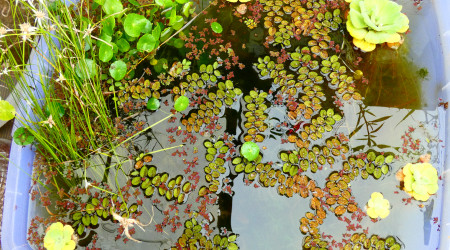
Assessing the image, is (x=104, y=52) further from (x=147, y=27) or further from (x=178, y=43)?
(x=178, y=43)

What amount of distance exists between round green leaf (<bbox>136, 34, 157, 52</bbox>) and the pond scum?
173 mm

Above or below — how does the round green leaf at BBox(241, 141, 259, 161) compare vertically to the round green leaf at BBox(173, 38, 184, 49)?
below

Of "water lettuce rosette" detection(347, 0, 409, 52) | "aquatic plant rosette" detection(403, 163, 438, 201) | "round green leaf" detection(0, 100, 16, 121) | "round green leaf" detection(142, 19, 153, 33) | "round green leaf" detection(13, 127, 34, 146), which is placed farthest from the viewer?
"water lettuce rosette" detection(347, 0, 409, 52)

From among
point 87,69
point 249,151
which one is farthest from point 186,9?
point 249,151

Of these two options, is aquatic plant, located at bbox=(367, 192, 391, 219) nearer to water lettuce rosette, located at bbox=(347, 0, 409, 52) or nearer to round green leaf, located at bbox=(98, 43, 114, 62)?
water lettuce rosette, located at bbox=(347, 0, 409, 52)

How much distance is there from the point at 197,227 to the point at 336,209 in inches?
33.3

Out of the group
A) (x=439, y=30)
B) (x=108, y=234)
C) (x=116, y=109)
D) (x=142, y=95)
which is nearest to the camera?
(x=108, y=234)

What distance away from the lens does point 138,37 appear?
2371 mm

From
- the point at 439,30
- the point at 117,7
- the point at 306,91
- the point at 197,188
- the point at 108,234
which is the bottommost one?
the point at 108,234

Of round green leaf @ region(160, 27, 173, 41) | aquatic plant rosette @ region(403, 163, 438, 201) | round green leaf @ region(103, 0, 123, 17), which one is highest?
round green leaf @ region(103, 0, 123, 17)

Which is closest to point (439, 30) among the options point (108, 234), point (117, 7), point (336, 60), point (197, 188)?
point (336, 60)

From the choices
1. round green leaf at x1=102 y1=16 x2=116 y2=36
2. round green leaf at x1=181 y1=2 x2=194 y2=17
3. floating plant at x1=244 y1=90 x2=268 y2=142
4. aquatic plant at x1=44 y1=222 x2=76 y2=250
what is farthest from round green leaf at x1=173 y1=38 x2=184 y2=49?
aquatic plant at x1=44 y1=222 x2=76 y2=250

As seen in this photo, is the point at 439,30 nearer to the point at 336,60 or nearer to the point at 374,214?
the point at 336,60

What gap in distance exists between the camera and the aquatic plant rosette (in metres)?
2.05
